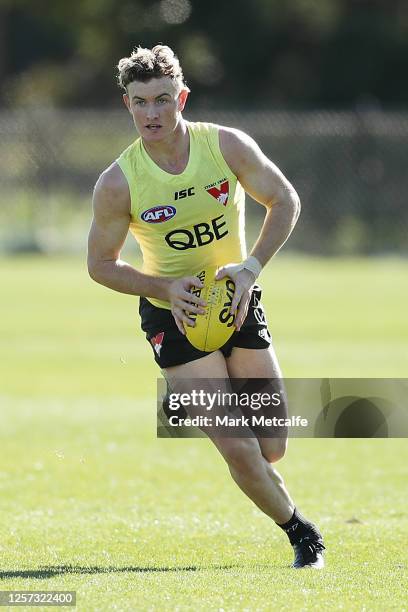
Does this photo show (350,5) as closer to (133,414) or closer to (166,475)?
(133,414)

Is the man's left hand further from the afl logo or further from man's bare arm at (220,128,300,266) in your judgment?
the afl logo

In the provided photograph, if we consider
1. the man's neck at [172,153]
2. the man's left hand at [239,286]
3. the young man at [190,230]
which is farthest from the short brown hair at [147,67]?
the man's left hand at [239,286]

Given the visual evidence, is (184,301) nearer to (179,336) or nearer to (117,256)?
(179,336)

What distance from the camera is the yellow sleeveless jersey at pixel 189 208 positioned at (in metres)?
6.32

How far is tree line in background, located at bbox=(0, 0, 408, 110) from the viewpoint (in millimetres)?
33938

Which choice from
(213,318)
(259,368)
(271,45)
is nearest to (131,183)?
(213,318)

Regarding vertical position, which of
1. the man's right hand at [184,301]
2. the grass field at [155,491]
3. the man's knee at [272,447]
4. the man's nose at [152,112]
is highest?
the man's nose at [152,112]

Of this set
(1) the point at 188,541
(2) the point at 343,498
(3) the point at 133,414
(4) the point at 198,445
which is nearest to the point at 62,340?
(3) the point at 133,414

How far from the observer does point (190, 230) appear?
640 cm

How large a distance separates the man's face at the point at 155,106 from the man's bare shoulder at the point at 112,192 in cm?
24

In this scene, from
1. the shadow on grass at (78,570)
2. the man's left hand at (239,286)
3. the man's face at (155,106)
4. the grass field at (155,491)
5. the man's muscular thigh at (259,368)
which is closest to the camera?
the grass field at (155,491)

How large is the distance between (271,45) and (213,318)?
2993 cm

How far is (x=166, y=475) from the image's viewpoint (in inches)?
354

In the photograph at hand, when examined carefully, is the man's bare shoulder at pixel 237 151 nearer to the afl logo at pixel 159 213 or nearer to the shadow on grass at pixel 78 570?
the afl logo at pixel 159 213
